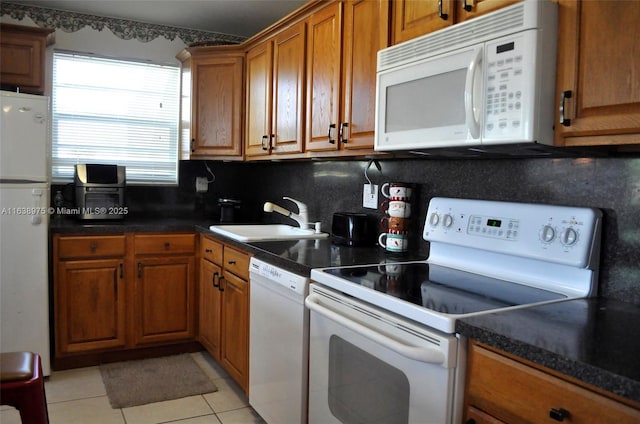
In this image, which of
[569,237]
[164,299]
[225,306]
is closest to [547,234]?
[569,237]

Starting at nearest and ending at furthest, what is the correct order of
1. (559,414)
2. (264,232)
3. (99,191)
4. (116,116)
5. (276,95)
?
(559,414)
(276,95)
(264,232)
(99,191)
(116,116)

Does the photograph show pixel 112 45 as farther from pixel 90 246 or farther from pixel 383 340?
pixel 383 340

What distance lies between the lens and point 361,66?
2.14 m

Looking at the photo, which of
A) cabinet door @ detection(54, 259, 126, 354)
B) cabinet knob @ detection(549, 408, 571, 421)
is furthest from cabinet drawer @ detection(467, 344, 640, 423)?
cabinet door @ detection(54, 259, 126, 354)

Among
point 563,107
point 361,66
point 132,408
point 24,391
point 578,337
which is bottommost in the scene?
point 132,408

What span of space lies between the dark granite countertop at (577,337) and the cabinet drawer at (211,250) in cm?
193

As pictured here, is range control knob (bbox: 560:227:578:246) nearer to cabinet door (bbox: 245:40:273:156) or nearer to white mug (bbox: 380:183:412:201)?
white mug (bbox: 380:183:412:201)

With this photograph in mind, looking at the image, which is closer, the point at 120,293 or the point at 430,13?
the point at 430,13

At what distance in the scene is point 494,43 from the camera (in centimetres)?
144

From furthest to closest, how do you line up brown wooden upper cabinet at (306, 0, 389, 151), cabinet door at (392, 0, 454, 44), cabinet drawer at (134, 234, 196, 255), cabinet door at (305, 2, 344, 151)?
cabinet drawer at (134, 234, 196, 255) < cabinet door at (305, 2, 344, 151) < brown wooden upper cabinet at (306, 0, 389, 151) < cabinet door at (392, 0, 454, 44)

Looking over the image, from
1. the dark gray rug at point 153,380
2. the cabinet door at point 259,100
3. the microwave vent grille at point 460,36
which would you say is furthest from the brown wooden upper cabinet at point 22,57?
the microwave vent grille at point 460,36

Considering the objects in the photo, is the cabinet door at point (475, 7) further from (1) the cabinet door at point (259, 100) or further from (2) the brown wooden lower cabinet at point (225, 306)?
(1) the cabinet door at point (259, 100)

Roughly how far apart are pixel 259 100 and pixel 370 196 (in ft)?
3.48

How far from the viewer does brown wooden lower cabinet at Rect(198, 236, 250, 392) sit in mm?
2531
